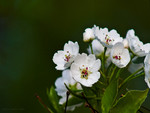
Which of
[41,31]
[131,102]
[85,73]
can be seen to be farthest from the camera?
[41,31]

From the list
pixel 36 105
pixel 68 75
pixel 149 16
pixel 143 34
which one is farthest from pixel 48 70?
pixel 68 75

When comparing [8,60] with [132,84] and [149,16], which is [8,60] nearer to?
[132,84]

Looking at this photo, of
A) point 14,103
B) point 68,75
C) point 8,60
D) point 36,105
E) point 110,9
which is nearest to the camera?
point 68,75

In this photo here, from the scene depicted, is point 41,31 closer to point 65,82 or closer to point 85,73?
point 65,82

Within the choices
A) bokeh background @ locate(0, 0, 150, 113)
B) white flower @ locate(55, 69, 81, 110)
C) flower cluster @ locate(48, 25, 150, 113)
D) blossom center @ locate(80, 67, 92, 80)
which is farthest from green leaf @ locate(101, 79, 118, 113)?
bokeh background @ locate(0, 0, 150, 113)

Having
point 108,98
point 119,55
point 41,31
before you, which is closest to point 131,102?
point 108,98

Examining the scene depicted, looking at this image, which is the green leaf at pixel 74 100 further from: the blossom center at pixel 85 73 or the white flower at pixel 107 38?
the white flower at pixel 107 38
